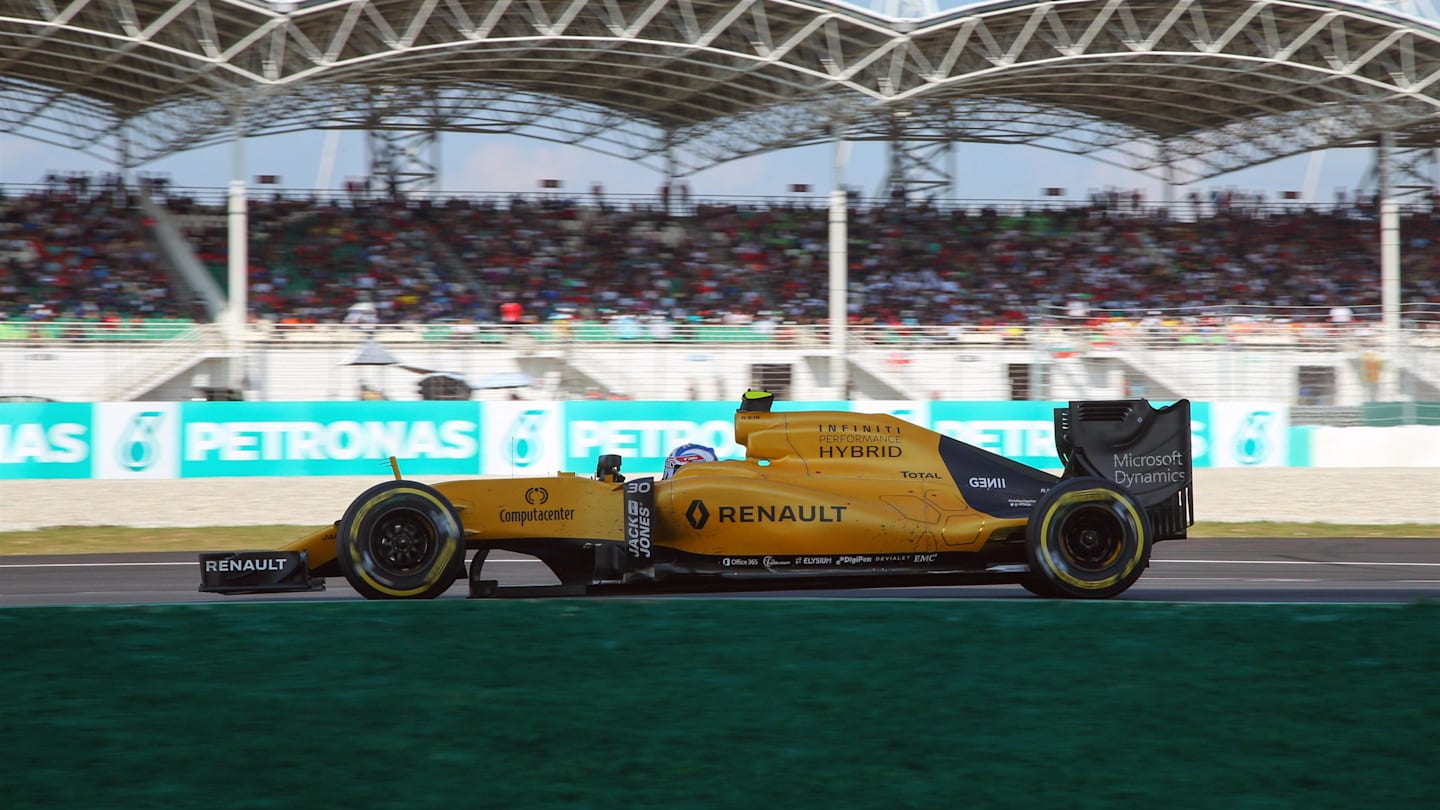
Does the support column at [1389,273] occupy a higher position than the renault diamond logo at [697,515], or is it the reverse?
the support column at [1389,273]

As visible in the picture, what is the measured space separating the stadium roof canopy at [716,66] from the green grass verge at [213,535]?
991 centimetres

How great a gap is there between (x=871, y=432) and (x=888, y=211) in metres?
24.1

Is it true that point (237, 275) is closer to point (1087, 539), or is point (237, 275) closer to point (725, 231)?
point (725, 231)

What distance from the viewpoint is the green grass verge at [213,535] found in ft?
50.5

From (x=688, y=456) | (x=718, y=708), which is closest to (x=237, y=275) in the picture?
(x=688, y=456)

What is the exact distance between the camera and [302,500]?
1762cm

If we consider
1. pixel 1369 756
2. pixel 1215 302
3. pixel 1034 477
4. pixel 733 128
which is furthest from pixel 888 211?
pixel 1369 756

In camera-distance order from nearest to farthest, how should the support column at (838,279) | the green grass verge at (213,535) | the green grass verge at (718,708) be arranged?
the green grass verge at (718,708) < the green grass verge at (213,535) < the support column at (838,279)

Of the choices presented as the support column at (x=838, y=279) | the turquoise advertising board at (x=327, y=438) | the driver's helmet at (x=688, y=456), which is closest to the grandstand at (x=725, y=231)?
the support column at (x=838, y=279)

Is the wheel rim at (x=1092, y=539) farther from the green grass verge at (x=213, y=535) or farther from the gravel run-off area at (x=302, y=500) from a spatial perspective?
the gravel run-off area at (x=302, y=500)

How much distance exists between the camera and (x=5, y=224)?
87.7 ft

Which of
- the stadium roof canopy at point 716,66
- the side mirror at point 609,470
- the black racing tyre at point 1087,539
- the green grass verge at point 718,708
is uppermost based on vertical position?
the stadium roof canopy at point 716,66

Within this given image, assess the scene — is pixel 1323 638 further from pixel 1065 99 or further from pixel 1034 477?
pixel 1065 99

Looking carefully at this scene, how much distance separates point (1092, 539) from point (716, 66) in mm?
19852
